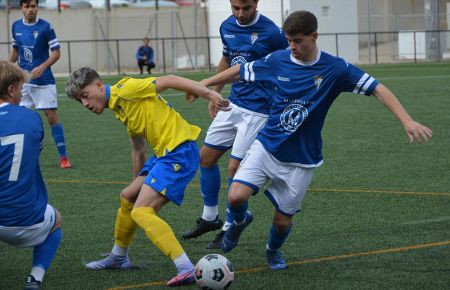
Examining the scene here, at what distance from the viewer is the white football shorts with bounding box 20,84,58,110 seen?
11680mm

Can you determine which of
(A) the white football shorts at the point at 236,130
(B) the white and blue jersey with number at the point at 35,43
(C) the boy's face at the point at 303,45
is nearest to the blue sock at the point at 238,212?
(A) the white football shorts at the point at 236,130

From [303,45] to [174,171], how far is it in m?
1.17

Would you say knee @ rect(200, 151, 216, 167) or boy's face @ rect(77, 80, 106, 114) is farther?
knee @ rect(200, 151, 216, 167)

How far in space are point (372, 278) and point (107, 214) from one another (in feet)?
10.6

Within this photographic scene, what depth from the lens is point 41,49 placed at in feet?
39.0

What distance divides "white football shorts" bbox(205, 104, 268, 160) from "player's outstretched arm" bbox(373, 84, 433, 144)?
1666 millimetres

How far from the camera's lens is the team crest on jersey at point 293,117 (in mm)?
5973

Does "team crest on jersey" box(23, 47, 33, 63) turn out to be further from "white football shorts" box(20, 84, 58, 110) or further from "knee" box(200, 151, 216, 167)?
"knee" box(200, 151, 216, 167)

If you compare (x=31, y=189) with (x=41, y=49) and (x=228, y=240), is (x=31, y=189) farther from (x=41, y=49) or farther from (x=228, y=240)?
(x=41, y=49)

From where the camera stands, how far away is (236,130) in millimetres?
7414

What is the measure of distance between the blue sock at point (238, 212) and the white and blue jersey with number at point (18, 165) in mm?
1413

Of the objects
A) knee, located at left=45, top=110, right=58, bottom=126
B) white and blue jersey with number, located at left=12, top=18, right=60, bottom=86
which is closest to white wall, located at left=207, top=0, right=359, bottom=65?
white and blue jersey with number, located at left=12, top=18, right=60, bottom=86

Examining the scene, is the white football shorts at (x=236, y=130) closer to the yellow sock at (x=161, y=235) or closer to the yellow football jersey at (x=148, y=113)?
the yellow football jersey at (x=148, y=113)

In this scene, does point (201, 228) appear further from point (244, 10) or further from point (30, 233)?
point (30, 233)
